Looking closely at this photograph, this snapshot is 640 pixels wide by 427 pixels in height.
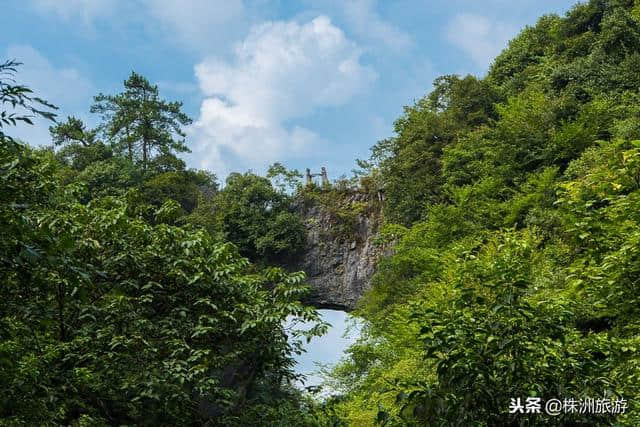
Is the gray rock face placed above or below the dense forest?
above

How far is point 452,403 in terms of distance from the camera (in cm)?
221

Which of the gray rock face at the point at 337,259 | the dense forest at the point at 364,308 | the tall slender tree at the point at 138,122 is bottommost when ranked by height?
the dense forest at the point at 364,308

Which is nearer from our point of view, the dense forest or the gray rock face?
the dense forest

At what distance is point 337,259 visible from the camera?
55.8 feet

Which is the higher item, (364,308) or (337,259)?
(337,259)

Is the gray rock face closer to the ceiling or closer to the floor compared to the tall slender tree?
closer to the floor

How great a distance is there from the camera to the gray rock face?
16375 millimetres

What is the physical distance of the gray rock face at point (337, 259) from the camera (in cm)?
1638

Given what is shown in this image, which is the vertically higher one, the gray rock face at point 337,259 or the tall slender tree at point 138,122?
the tall slender tree at point 138,122

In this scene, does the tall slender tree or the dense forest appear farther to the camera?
the tall slender tree

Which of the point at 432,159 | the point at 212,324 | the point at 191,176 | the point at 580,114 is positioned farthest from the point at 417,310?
the point at 191,176

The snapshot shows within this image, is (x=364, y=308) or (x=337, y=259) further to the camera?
(x=337, y=259)

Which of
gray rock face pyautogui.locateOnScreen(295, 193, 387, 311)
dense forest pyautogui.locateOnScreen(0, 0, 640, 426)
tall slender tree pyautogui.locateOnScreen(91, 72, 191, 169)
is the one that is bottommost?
dense forest pyautogui.locateOnScreen(0, 0, 640, 426)

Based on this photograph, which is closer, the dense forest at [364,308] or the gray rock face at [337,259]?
the dense forest at [364,308]
